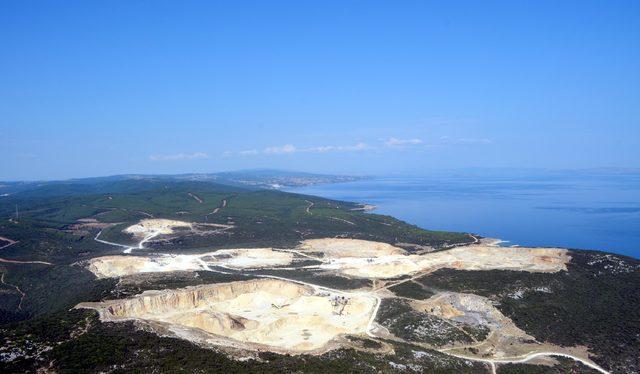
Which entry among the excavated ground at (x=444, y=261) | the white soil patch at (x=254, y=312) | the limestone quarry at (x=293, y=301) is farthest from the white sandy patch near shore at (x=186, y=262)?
the white soil patch at (x=254, y=312)

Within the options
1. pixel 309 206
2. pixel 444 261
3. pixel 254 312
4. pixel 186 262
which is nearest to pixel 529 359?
pixel 254 312

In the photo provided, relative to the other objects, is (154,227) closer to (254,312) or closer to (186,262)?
(186,262)

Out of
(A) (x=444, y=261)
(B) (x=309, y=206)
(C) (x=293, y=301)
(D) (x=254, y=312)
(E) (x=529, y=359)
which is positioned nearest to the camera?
(E) (x=529, y=359)

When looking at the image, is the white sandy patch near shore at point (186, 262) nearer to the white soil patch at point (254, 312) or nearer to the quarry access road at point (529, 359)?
the white soil patch at point (254, 312)

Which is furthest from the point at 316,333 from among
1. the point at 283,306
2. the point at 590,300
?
the point at 590,300

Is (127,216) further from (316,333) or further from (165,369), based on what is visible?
(165,369)

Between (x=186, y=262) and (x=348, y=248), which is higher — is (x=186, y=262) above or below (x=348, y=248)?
above
